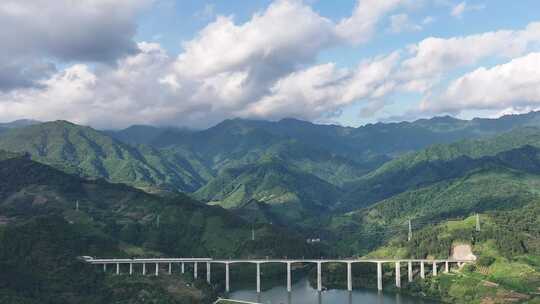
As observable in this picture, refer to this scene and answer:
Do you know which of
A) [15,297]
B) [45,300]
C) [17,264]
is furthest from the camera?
[17,264]

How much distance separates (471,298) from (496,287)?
977 centimetres

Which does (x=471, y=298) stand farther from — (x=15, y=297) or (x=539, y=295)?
(x=15, y=297)

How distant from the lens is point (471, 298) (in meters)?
196

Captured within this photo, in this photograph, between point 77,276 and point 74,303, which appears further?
point 77,276

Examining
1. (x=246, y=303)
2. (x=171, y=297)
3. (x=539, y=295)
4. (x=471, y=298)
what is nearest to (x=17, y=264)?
(x=171, y=297)

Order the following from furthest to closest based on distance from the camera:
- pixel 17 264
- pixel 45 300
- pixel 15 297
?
pixel 17 264 < pixel 45 300 < pixel 15 297

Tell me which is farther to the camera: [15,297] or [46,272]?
[46,272]

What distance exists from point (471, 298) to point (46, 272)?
15162 centimetres

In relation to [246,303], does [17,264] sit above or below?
above

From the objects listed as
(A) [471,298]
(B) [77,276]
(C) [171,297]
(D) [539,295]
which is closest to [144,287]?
(C) [171,297]

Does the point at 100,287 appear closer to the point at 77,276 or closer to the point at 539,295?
the point at 77,276

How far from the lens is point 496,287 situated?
643ft

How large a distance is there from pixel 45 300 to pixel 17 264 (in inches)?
975

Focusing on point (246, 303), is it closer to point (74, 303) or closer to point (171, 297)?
point (171, 297)
